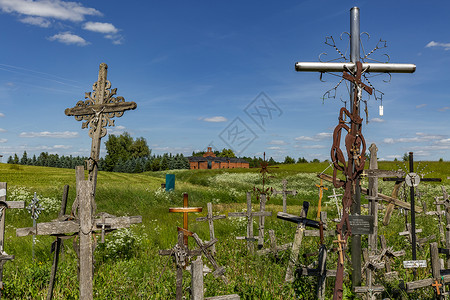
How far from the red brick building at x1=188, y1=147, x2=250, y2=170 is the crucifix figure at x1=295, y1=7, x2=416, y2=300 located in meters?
73.6

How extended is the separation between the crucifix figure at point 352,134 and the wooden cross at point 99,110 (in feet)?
16.1

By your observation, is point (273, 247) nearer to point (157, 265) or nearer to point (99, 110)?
point (157, 265)

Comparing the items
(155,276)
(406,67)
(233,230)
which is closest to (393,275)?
(406,67)

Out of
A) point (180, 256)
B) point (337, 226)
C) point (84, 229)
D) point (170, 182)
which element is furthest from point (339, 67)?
point (170, 182)

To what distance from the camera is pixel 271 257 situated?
33.3ft

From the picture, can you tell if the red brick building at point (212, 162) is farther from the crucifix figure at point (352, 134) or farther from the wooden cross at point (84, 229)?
the wooden cross at point (84, 229)

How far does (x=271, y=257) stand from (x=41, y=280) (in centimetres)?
587

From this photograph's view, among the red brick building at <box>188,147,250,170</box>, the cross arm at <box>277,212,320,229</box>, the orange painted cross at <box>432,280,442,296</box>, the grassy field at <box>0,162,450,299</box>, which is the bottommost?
the grassy field at <box>0,162,450,299</box>

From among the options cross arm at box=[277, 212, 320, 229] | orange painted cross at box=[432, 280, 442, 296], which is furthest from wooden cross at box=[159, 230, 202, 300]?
orange painted cross at box=[432, 280, 442, 296]

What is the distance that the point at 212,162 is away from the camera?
81188 millimetres

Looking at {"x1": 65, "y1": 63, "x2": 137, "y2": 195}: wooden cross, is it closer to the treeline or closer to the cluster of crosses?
the cluster of crosses

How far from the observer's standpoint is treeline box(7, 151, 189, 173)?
79.7 metres

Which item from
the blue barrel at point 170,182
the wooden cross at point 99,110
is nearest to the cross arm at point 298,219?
the wooden cross at point 99,110

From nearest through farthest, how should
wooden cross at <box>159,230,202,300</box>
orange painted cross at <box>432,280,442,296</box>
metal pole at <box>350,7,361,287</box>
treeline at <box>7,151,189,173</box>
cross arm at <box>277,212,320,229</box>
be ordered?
wooden cross at <box>159,230,202,300</box> → orange painted cross at <box>432,280,442,296</box> → metal pole at <box>350,7,361,287</box> → cross arm at <box>277,212,320,229</box> → treeline at <box>7,151,189,173</box>
